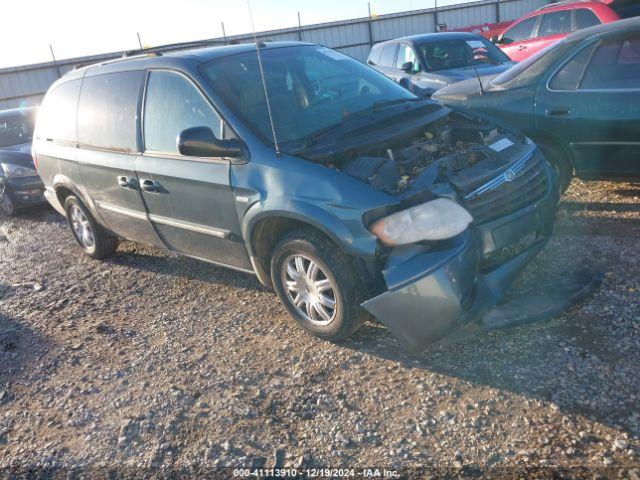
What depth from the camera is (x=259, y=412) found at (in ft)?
9.55

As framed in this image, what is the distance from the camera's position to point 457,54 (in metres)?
8.57

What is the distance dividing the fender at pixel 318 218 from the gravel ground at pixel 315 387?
72 centimetres

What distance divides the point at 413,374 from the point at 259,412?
874mm

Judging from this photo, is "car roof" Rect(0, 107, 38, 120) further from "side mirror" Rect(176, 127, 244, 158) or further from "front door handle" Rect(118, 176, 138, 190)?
"side mirror" Rect(176, 127, 244, 158)

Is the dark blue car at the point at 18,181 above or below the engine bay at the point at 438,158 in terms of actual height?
below

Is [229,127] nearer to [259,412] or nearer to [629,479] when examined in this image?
[259,412]

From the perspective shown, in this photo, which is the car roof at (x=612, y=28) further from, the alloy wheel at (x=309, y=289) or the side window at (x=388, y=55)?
the side window at (x=388, y=55)

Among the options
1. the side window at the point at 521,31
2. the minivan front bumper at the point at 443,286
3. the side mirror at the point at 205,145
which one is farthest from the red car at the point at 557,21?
the side mirror at the point at 205,145

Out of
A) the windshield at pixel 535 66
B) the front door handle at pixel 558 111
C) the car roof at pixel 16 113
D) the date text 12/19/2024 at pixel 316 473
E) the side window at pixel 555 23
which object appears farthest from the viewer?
the side window at pixel 555 23

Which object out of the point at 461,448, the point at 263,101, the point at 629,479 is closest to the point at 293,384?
the point at 461,448

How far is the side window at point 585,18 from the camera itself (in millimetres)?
8750

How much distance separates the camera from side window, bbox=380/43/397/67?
9305 mm

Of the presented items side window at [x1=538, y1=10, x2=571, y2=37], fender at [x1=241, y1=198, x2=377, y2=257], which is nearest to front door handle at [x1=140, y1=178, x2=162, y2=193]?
fender at [x1=241, y1=198, x2=377, y2=257]

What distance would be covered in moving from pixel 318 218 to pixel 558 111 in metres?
2.68
